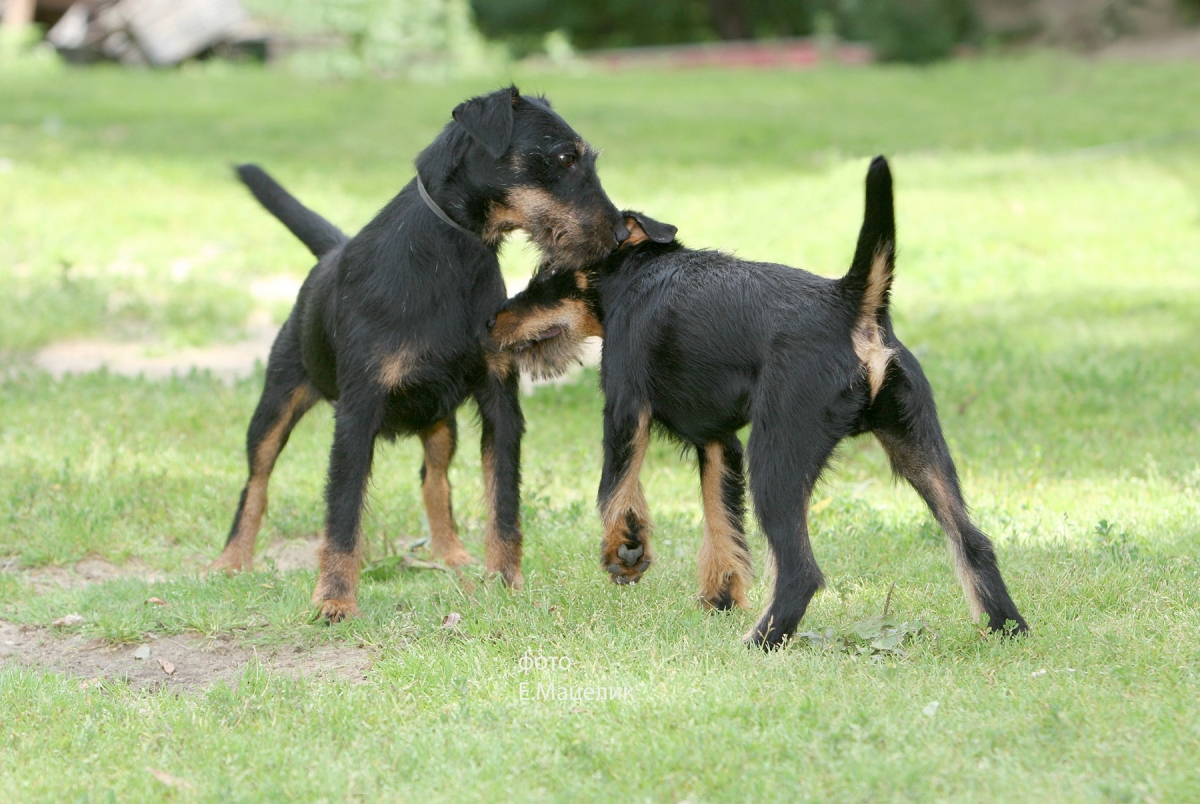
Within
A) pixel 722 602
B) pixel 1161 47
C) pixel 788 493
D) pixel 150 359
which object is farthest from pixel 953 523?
pixel 1161 47

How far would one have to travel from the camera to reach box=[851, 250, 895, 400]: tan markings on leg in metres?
4.23

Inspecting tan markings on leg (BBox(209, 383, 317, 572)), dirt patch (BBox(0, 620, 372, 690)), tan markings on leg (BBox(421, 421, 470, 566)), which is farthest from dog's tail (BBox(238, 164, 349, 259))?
dirt patch (BBox(0, 620, 372, 690))

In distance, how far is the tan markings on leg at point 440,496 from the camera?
19.5ft

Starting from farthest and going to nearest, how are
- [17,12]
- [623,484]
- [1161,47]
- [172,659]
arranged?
[1161,47] < [17,12] < [172,659] < [623,484]

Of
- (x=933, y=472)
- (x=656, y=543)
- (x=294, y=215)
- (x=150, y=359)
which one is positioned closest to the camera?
(x=933, y=472)

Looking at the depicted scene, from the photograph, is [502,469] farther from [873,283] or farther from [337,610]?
[873,283]

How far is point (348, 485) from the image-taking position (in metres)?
5.21

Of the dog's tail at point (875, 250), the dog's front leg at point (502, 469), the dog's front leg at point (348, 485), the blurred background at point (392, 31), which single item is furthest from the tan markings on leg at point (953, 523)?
the blurred background at point (392, 31)

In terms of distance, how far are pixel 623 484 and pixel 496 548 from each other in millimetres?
842

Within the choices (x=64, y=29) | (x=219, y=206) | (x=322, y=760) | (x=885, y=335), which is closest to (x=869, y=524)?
(x=885, y=335)

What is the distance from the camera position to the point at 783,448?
13.9 ft

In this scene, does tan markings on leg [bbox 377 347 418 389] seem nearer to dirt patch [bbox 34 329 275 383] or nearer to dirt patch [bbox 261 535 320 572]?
dirt patch [bbox 261 535 320 572]

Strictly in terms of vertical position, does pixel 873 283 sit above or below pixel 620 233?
above

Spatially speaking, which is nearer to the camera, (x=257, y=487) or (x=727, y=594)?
(x=727, y=594)
